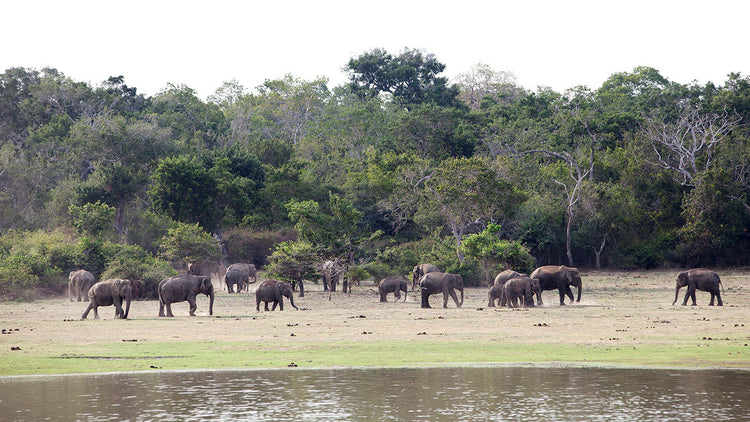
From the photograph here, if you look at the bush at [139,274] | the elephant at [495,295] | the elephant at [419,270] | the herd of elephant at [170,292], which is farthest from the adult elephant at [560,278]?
the bush at [139,274]

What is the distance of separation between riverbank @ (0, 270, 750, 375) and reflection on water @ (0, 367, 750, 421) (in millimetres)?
1055

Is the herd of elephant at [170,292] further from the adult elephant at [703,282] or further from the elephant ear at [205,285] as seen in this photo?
the adult elephant at [703,282]

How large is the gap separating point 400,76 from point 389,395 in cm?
7416

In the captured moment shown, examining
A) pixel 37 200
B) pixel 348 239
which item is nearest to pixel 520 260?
pixel 348 239

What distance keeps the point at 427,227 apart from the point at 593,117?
20237mm

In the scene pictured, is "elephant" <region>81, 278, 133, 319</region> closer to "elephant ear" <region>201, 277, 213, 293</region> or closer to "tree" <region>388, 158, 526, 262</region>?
A: "elephant ear" <region>201, 277, 213, 293</region>

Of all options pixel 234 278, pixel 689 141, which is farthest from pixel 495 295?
pixel 689 141

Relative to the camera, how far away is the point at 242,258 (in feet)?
176

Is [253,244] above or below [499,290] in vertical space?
above

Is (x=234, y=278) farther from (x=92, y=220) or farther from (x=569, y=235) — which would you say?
(x=569, y=235)

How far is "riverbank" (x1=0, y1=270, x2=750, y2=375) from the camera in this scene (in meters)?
17.6

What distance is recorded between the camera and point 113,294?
86.9 ft

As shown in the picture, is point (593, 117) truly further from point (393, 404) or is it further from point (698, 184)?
point (393, 404)

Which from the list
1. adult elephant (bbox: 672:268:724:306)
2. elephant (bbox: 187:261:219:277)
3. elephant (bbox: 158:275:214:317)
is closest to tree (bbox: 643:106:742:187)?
adult elephant (bbox: 672:268:724:306)
